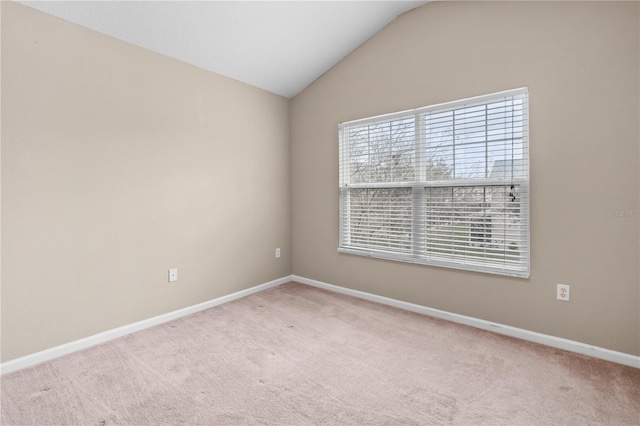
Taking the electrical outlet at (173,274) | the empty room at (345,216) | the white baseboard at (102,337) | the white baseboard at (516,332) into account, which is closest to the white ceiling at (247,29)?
the empty room at (345,216)

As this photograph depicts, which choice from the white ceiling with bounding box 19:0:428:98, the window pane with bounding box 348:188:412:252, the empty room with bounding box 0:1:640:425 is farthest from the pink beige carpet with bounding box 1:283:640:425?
the white ceiling with bounding box 19:0:428:98

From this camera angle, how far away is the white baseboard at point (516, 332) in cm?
212

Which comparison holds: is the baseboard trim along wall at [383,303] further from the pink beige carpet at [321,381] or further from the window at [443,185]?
the window at [443,185]

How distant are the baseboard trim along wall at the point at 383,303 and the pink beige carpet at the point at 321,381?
0.07 metres

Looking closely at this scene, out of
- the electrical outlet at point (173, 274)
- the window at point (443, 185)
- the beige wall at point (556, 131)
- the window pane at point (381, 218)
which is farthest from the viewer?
the window pane at point (381, 218)

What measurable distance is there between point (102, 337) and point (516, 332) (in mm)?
3213

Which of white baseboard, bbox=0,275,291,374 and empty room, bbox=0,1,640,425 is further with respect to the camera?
white baseboard, bbox=0,275,291,374

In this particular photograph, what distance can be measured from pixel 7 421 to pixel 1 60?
6.82 feet

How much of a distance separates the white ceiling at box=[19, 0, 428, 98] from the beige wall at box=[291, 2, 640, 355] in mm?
431

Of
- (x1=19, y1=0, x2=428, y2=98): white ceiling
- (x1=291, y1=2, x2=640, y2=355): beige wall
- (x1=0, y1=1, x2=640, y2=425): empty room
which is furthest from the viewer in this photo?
(x1=19, y1=0, x2=428, y2=98): white ceiling

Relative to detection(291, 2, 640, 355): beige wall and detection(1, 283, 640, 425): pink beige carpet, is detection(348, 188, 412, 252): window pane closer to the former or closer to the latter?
detection(291, 2, 640, 355): beige wall

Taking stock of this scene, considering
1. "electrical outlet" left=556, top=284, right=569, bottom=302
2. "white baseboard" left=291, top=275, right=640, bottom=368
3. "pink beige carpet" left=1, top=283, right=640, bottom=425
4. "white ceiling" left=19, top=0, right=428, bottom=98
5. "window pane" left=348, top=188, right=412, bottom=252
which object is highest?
"white ceiling" left=19, top=0, right=428, bottom=98

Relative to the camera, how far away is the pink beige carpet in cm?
163

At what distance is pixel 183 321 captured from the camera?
2848 millimetres
